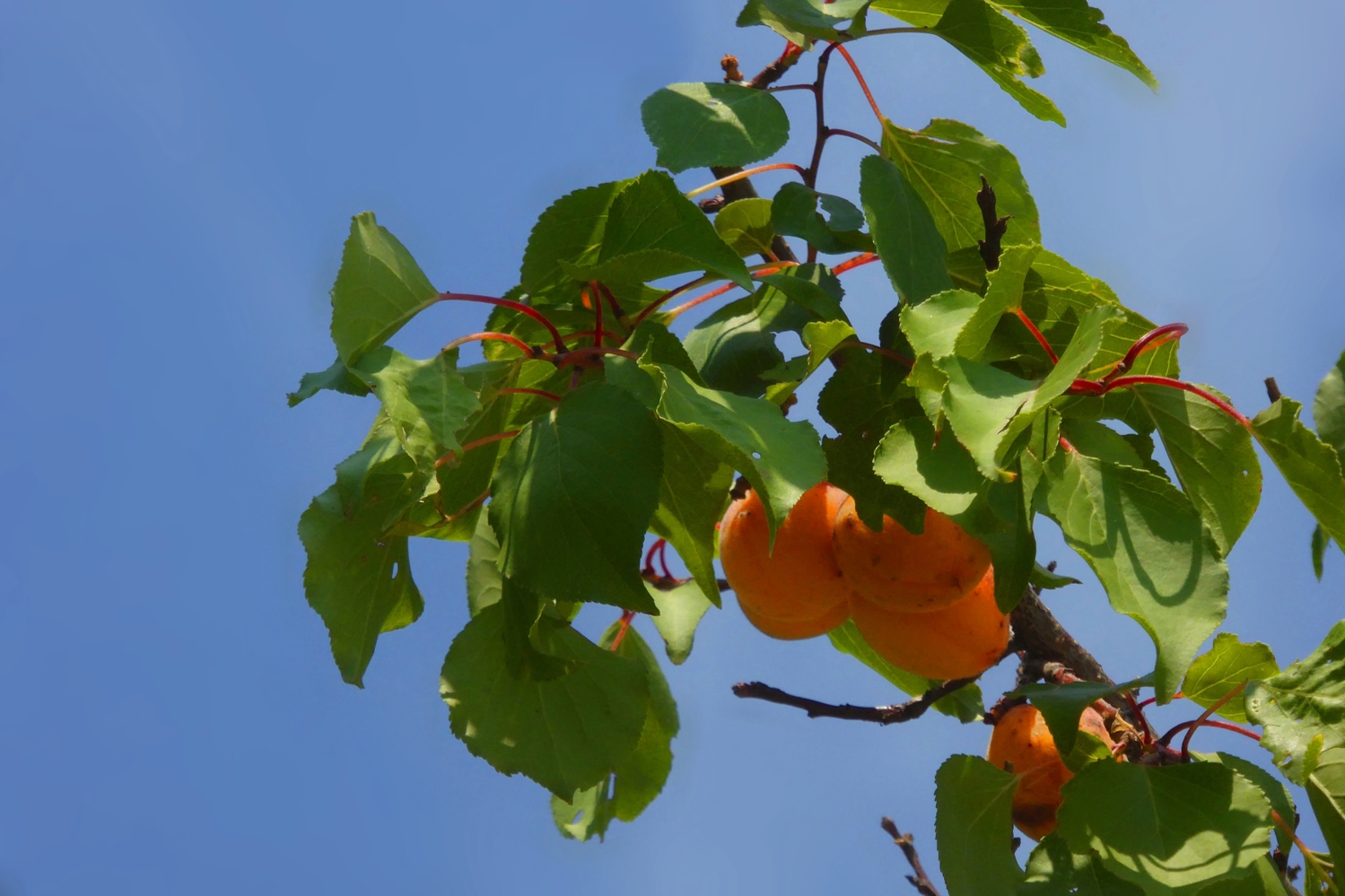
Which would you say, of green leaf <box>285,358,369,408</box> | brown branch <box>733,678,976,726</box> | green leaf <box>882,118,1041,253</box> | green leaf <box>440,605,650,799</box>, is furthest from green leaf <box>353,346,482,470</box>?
brown branch <box>733,678,976,726</box>

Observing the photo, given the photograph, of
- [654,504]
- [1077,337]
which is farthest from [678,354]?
[1077,337]

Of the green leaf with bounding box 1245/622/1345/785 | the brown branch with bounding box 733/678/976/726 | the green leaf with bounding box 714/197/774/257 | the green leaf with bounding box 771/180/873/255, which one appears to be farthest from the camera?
the brown branch with bounding box 733/678/976/726

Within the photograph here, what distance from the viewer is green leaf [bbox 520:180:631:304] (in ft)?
2.61

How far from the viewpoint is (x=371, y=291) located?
744 mm

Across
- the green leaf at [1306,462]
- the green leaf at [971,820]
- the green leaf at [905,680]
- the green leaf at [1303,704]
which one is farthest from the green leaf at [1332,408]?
the green leaf at [905,680]

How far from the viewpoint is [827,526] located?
0.97 meters

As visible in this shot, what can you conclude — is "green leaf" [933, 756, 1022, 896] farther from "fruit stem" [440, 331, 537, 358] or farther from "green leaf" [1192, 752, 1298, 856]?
"fruit stem" [440, 331, 537, 358]

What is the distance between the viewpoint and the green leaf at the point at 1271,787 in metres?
0.80

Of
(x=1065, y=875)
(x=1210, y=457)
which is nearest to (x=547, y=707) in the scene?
Answer: (x=1065, y=875)

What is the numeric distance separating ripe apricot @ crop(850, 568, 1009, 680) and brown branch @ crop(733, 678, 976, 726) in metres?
0.08

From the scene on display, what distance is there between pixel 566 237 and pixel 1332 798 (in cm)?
68

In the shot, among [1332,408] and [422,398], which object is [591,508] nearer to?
[422,398]

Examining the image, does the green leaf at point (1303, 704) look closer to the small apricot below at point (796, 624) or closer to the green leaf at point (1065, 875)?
the green leaf at point (1065, 875)

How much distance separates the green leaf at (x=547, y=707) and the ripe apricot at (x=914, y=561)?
0.66 feet
